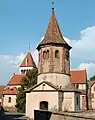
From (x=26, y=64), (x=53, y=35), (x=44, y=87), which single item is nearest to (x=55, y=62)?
(x=44, y=87)

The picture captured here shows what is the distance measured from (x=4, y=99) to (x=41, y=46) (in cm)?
4058

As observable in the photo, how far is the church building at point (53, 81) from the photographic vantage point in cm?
2961

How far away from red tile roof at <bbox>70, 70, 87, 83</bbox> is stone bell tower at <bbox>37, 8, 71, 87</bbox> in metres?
28.3

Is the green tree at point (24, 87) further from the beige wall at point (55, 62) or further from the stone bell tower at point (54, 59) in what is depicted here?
the beige wall at point (55, 62)

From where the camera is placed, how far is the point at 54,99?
29266 mm

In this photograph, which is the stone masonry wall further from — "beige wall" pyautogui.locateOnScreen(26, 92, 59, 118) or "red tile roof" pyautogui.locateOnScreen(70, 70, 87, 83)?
"red tile roof" pyautogui.locateOnScreen(70, 70, 87, 83)

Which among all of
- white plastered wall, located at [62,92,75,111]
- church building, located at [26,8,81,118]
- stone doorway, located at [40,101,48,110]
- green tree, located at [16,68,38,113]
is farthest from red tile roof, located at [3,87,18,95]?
white plastered wall, located at [62,92,75,111]

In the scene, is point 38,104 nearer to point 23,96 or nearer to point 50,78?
point 50,78

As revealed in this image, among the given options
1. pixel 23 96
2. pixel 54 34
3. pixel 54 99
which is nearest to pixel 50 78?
pixel 54 99

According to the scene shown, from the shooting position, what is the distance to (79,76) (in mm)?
62031

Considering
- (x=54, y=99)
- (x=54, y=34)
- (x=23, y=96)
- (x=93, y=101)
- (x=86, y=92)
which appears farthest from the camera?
(x=93, y=101)

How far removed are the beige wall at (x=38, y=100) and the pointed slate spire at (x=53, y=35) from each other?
23.7 ft

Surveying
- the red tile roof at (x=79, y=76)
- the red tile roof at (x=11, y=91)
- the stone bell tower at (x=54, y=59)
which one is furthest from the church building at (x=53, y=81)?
the red tile roof at (x=11, y=91)

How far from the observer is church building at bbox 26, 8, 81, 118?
29.6 meters
